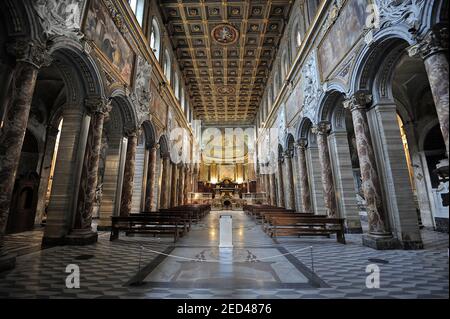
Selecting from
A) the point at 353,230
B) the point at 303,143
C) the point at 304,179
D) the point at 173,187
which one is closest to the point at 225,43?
the point at 303,143

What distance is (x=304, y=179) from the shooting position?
13.1 metres

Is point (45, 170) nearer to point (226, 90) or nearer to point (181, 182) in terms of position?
point (181, 182)

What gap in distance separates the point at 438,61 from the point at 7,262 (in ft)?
32.3

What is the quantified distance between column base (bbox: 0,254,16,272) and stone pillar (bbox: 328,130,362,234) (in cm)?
1089

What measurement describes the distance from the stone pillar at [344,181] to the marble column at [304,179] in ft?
9.36

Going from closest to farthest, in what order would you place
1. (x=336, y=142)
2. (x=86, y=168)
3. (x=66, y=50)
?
(x=66, y=50), (x=86, y=168), (x=336, y=142)

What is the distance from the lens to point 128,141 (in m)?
11.5

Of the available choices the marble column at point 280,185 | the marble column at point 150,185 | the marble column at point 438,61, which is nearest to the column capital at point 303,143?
the marble column at point 280,185

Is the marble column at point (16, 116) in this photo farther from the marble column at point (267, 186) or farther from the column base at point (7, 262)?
the marble column at point (267, 186)

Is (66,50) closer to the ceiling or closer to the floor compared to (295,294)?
closer to the ceiling

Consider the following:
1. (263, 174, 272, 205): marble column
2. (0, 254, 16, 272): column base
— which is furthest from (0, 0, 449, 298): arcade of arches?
(263, 174, 272, 205): marble column

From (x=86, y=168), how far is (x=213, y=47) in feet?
52.6
